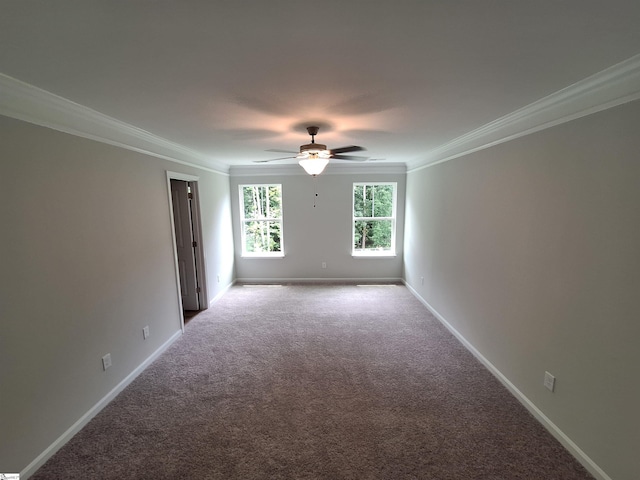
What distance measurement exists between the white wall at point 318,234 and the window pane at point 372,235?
200mm

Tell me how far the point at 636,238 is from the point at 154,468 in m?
3.16

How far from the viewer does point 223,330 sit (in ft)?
12.1

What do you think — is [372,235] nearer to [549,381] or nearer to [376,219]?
[376,219]

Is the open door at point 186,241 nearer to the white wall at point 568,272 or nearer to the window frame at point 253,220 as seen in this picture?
the window frame at point 253,220

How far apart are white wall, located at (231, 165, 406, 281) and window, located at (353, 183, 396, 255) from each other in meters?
0.14

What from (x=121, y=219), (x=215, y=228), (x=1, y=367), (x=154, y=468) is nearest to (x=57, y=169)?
(x=121, y=219)

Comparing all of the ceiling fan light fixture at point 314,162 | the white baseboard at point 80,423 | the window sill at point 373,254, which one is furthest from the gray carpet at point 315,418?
the window sill at point 373,254

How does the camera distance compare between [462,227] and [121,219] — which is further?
[462,227]

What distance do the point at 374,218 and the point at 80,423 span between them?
493cm

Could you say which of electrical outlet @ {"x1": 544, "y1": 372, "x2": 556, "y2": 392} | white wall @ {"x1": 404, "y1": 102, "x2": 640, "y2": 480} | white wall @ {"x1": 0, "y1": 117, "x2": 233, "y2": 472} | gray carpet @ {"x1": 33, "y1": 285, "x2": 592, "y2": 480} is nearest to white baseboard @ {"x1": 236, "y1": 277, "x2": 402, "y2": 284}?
gray carpet @ {"x1": 33, "y1": 285, "x2": 592, "y2": 480}

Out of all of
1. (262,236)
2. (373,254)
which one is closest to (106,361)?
(262,236)

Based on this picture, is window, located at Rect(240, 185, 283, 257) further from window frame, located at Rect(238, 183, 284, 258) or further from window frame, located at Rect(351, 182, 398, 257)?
window frame, located at Rect(351, 182, 398, 257)

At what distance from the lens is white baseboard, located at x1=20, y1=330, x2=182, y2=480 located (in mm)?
1744

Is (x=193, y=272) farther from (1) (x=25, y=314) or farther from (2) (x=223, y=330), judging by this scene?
(1) (x=25, y=314)
